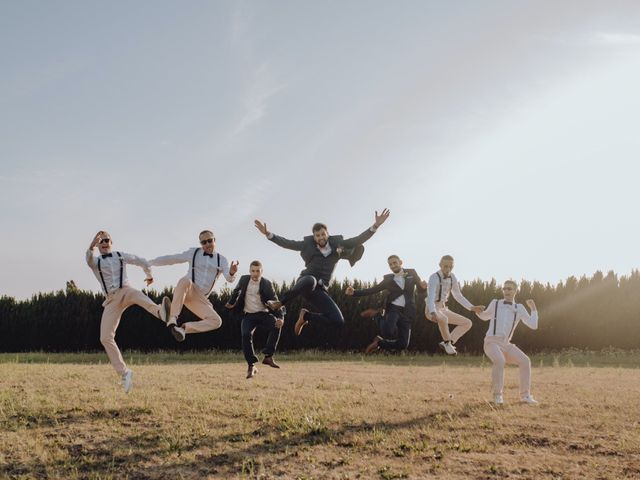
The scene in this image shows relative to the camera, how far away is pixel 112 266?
1315cm

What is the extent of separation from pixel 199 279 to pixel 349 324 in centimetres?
2528

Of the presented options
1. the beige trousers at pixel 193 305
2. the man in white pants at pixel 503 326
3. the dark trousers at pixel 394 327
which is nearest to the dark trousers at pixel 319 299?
the beige trousers at pixel 193 305

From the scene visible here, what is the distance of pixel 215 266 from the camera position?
12.4 m

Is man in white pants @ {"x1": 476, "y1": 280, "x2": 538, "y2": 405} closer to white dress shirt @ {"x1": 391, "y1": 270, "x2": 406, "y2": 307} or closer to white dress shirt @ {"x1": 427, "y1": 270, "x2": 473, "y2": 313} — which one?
white dress shirt @ {"x1": 427, "y1": 270, "x2": 473, "y2": 313}

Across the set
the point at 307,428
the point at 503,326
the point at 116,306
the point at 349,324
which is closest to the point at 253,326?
the point at 116,306

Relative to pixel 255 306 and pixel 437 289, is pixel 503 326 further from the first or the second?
pixel 255 306

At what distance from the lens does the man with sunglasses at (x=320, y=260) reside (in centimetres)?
1228

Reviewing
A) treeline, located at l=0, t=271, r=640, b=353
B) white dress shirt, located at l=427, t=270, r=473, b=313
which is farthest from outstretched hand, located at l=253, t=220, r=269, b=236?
treeline, located at l=0, t=271, r=640, b=353

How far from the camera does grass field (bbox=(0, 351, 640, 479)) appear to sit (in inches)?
514

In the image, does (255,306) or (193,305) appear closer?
(193,305)

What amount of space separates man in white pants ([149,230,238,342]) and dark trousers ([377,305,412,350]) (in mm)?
3375

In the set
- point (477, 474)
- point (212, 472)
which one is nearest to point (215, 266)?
point (212, 472)

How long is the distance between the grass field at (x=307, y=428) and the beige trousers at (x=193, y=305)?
107 inches

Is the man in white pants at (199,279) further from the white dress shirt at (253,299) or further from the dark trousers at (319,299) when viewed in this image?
the dark trousers at (319,299)
